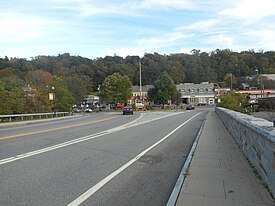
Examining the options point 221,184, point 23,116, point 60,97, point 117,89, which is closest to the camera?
point 221,184

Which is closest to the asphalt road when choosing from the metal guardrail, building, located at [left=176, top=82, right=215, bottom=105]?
the metal guardrail

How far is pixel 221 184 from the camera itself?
21.6 ft

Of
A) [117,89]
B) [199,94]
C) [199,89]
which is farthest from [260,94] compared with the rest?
[117,89]

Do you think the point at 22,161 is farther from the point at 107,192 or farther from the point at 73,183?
the point at 107,192

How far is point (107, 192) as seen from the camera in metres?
6.16

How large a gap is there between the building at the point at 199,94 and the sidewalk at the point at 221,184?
11502 centimetres

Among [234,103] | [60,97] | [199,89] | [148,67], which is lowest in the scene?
[234,103]

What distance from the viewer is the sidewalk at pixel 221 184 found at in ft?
18.0

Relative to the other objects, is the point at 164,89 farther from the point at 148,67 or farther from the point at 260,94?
the point at 148,67

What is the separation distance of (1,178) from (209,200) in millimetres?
4524

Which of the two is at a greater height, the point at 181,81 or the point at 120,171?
the point at 181,81

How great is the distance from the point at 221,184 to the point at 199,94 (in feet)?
397

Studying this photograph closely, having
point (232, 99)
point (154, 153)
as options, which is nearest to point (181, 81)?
point (232, 99)

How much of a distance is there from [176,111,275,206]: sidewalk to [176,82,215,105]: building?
115020 mm
